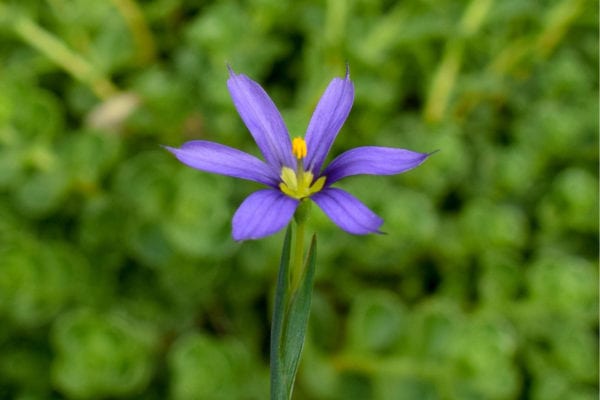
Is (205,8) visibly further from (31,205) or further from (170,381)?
(170,381)

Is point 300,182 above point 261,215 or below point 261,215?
above

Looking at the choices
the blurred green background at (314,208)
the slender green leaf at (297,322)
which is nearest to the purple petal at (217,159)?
the slender green leaf at (297,322)

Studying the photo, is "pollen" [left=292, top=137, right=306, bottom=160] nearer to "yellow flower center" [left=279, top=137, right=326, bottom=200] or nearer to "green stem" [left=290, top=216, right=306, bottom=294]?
Result: "yellow flower center" [left=279, top=137, right=326, bottom=200]

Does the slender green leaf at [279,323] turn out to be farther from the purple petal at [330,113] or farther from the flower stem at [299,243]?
the purple petal at [330,113]

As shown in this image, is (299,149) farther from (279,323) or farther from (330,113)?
(279,323)

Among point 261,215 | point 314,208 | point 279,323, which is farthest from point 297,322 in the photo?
point 314,208

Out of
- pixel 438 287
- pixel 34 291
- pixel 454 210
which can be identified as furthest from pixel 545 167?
pixel 34 291
